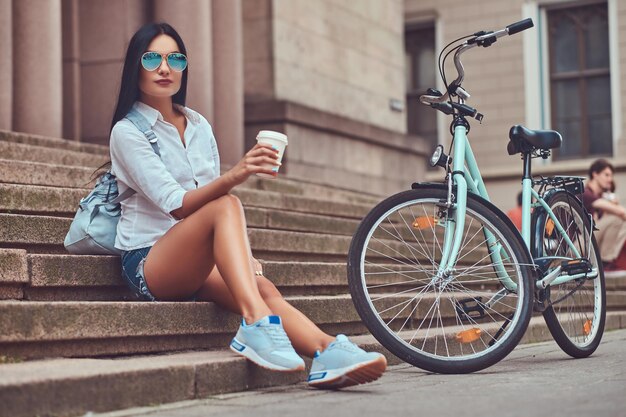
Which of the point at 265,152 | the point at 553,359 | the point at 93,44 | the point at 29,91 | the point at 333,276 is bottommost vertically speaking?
the point at 553,359

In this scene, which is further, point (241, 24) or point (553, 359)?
point (241, 24)

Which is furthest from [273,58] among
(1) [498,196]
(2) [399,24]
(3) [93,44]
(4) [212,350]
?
(4) [212,350]

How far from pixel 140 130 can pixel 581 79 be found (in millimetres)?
15080

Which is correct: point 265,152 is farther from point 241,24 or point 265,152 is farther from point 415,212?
point 241,24

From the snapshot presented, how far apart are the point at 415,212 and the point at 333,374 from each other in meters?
1.38

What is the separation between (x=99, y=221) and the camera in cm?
514

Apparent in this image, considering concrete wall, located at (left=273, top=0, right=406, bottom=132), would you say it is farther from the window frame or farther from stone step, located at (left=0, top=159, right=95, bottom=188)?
stone step, located at (left=0, top=159, right=95, bottom=188)

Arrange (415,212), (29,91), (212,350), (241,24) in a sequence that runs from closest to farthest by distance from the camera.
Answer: (212,350) < (415,212) < (29,91) < (241,24)

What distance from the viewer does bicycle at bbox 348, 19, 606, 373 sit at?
4.96 metres

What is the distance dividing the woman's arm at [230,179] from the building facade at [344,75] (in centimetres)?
448

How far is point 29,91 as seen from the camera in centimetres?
934

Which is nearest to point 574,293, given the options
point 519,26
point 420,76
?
point 519,26

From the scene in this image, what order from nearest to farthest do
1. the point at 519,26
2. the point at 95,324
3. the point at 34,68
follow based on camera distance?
the point at 95,324 < the point at 519,26 < the point at 34,68

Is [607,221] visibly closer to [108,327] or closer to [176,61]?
[176,61]
